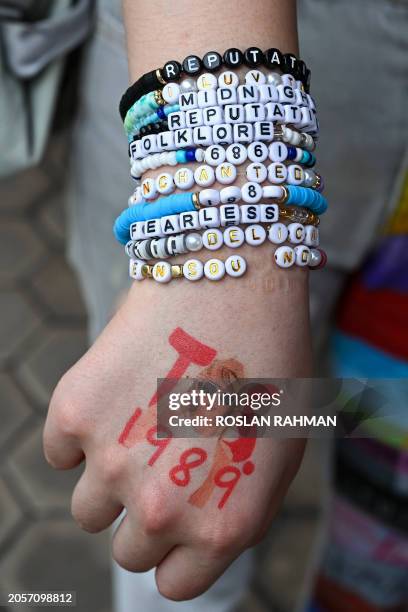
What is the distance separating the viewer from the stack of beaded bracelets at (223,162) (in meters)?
0.48

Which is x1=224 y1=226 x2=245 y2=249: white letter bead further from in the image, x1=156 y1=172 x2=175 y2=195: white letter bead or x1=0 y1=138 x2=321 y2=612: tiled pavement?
x1=0 y1=138 x2=321 y2=612: tiled pavement

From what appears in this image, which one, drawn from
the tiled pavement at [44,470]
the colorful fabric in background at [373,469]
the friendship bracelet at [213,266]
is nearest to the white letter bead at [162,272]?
the friendship bracelet at [213,266]

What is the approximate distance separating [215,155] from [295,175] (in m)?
0.07

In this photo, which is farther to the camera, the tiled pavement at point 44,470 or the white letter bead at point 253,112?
the tiled pavement at point 44,470

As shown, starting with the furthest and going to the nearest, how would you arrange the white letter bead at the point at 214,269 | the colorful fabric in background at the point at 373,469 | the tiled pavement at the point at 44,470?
the tiled pavement at the point at 44,470 → the colorful fabric in background at the point at 373,469 → the white letter bead at the point at 214,269

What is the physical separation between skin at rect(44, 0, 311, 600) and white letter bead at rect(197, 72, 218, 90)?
22 mm

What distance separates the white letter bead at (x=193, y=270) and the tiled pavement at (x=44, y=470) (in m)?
0.87

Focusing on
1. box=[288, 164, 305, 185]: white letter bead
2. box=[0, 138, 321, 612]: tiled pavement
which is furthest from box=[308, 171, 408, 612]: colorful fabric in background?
box=[288, 164, 305, 185]: white letter bead

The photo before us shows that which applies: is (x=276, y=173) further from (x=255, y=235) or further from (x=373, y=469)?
(x=373, y=469)

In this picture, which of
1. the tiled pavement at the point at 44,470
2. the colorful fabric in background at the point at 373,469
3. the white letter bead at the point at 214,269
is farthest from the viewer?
the tiled pavement at the point at 44,470

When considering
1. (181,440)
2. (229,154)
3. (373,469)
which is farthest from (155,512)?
(373,469)

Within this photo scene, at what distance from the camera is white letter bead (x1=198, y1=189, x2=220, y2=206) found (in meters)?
0.47

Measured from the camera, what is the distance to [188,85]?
1.59ft

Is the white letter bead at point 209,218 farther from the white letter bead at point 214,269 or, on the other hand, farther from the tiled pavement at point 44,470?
the tiled pavement at point 44,470
